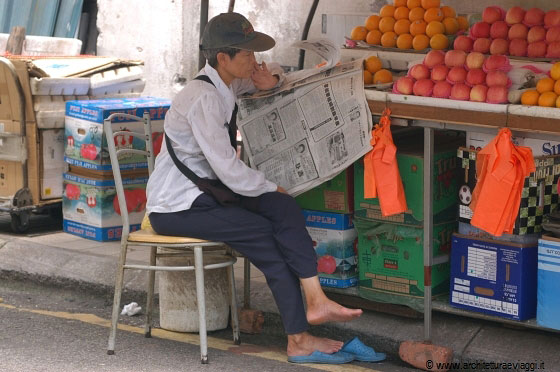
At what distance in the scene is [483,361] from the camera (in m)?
4.05

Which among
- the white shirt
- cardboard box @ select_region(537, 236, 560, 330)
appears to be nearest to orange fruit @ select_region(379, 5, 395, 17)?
the white shirt

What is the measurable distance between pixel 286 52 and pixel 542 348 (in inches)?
146

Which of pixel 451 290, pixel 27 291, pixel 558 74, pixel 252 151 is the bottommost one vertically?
pixel 27 291

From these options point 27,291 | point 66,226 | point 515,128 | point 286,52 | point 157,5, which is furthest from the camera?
point 157,5

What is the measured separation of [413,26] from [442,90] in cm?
71

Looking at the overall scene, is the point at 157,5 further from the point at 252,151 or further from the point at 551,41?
the point at 551,41

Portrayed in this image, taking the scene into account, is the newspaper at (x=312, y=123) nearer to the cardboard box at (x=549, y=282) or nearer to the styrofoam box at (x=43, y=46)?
the cardboard box at (x=549, y=282)

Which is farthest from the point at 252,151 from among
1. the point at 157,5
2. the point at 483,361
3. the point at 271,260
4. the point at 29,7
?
the point at 29,7

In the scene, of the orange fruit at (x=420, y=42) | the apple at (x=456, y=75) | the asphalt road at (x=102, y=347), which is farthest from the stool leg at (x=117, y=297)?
the orange fruit at (x=420, y=42)

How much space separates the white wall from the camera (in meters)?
7.23

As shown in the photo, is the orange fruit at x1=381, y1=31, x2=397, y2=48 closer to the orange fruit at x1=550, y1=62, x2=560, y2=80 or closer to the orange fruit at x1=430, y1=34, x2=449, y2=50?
the orange fruit at x1=430, y1=34, x2=449, y2=50

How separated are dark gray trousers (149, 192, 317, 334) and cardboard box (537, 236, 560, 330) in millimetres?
936

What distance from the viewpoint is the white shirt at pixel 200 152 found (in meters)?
4.07

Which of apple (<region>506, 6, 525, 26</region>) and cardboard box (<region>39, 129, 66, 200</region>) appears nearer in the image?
apple (<region>506, 6, 525, 26</region>)
